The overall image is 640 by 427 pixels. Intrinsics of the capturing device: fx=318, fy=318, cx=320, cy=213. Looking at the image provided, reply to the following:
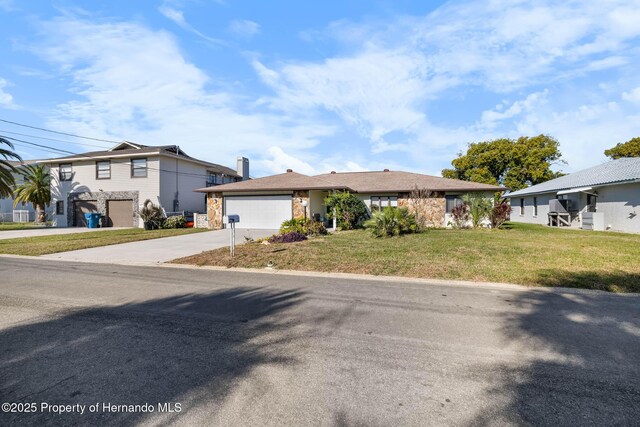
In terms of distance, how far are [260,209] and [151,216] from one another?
23.5 ft

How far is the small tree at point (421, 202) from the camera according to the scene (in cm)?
2047

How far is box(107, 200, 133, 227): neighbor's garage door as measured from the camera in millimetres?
24203

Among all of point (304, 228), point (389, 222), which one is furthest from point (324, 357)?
point (304, 228)

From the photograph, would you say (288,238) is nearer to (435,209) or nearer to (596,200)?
(435,209)

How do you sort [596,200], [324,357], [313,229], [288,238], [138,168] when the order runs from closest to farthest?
[324,357], [288,238], [313,229], [596,200], [138,168]

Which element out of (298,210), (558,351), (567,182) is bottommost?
(558,351)

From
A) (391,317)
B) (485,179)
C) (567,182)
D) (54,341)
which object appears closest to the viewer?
(54,341)

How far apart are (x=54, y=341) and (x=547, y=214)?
29242mm

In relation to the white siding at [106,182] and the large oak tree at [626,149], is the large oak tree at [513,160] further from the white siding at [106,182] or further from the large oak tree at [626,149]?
the white siding at [106,182]

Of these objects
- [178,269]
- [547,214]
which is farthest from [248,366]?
[547,214]

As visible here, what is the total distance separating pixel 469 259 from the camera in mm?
9070

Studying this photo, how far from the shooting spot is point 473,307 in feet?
17.1

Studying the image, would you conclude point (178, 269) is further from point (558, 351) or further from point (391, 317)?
point (558, 351)

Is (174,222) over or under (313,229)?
over
